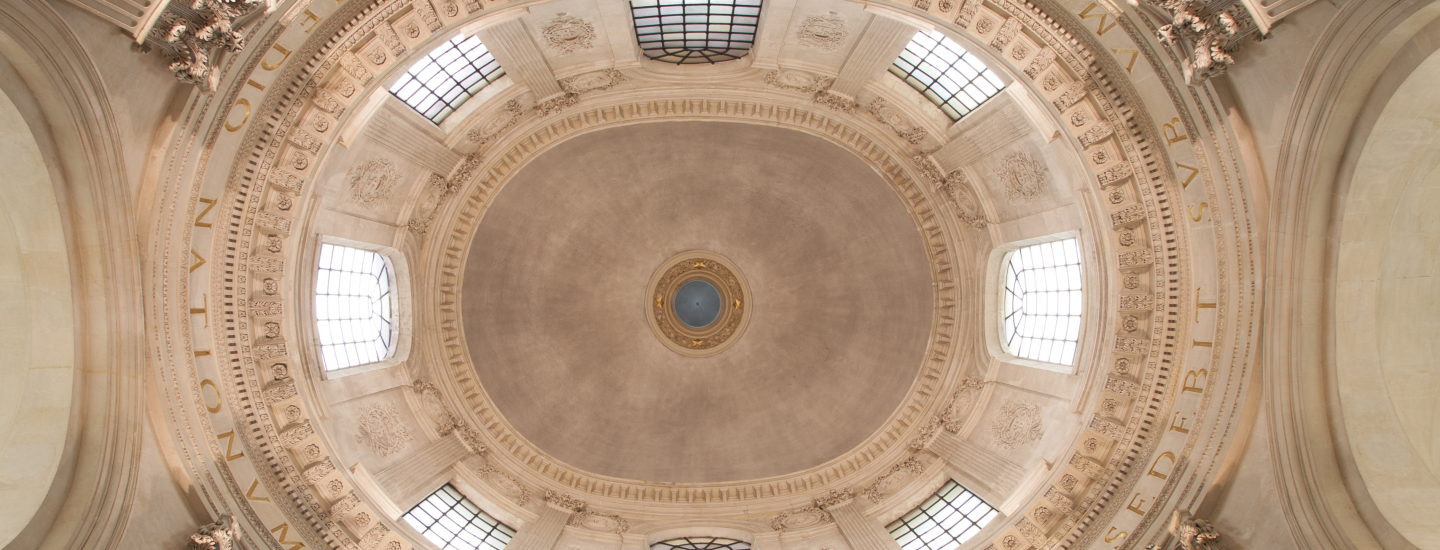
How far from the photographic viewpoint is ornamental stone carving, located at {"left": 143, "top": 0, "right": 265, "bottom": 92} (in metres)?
11.7

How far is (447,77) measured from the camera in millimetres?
18844

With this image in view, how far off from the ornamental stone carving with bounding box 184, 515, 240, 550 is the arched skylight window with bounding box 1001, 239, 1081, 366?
20.0m

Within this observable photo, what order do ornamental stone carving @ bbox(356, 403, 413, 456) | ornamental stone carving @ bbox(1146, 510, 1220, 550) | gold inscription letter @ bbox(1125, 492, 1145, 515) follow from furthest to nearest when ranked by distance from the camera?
1. ornamental stone carving @ bbox(356, 403, 413, 456)
2. gold inscription letter @ bbox(1125, 492, 1145, 515)
3. ornamental stone carving @ bbox(1146, 510, 1220, 550)

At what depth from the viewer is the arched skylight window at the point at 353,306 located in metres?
19.2

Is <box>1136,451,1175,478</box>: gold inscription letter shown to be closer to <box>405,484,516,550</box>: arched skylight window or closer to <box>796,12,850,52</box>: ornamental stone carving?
<box>796,12,850,52</box>: ornamental stone carving

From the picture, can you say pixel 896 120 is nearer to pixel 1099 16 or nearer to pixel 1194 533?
pixel 1099 16

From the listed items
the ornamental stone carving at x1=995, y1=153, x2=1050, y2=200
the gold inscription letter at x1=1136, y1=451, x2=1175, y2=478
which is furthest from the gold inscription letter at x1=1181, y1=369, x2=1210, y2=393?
the ornamental stone carving at x1=995, y1=153, x2=1050, y2=200

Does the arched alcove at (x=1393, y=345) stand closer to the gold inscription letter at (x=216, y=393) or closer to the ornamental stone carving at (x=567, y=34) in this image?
the ornamental stone carving at (x=567, y=34)

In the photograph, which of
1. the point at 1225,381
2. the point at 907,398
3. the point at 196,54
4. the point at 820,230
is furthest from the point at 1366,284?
the point at 196,54

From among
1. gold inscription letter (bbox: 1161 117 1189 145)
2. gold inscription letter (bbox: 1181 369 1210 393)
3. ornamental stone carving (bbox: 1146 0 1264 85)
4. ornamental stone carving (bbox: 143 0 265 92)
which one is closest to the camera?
ornamental stone carving (bbox: 143 0 265 92)

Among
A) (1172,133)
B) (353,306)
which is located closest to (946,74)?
(1172,133)

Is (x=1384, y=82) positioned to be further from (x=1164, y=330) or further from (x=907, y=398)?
(x=907, y=398)

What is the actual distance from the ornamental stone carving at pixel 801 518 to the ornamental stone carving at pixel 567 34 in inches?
607

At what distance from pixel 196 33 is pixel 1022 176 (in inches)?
722
